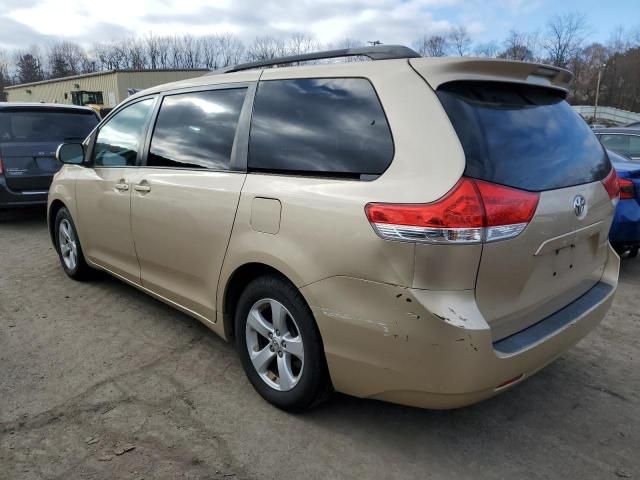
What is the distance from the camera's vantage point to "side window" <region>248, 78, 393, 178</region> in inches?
90.8

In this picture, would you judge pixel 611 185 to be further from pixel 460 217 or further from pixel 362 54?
pixel 362 54

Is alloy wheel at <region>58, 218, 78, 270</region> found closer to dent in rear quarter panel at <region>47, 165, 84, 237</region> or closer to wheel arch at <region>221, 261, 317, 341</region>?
dent in rear quarter panel at <region>47, 165, 84, 237</region>

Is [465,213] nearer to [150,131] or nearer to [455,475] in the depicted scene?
[455,475]

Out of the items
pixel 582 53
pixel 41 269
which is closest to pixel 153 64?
pixel 582 53

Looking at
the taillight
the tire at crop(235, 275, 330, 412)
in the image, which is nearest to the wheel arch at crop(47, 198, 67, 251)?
the tire at crop(235, 275, 330, 412)

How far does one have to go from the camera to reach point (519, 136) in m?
2.33

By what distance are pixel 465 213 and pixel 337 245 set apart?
0.55 meters

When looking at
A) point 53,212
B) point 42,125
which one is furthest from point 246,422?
point 42,125

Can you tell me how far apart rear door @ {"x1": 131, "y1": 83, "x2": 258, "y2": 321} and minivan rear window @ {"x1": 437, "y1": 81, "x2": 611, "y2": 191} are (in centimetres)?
122

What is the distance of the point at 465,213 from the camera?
2014mm

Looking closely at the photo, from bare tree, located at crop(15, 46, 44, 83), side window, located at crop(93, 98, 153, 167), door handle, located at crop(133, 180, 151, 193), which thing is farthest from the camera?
bare tree, located at crop(15, 46, 44, 83)

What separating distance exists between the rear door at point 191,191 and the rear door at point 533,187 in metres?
1.26

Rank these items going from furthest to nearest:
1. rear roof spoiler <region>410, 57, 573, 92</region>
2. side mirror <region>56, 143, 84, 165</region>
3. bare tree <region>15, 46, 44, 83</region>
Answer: bare tree <region>15, 46, 44, 83</region> < side mirror <region>56, 143, 84, 165</region> < rear roof spoiler <region>410, 57, 573, 92</region>

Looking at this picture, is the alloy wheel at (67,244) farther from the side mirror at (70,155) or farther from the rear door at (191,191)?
the rear door at (191,191)
